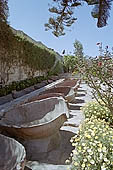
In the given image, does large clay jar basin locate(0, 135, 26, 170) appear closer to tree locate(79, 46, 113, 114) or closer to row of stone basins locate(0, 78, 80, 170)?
row of stone basins locate(0, 78, 80, 170)

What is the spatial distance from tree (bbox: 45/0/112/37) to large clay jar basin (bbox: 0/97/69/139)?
4.80ft

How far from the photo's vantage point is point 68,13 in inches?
137

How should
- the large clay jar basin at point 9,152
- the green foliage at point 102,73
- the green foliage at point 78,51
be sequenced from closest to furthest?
1. the large clay jar basin at point 9,152
2. the green foliage at point 102,73
3. the green foliage at point 78,51

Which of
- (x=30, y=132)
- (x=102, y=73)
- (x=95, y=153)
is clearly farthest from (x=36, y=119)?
(x=95, y=153)

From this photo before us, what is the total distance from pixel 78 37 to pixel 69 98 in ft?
4.89

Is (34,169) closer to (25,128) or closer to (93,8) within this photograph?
(25,128)

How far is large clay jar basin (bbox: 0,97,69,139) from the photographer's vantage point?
211 cm

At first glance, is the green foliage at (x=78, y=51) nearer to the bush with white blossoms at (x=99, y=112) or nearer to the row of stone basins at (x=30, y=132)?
the row of stone basins at (x=30, y=132)

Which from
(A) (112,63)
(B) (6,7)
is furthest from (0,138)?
(B) (6,7)

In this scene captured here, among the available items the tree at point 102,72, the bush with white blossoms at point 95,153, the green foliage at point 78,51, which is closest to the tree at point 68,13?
the green foliage at point 78,51

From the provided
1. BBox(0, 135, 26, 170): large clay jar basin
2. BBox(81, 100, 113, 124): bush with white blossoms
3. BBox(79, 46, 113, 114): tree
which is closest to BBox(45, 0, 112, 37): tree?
BBox(79, 46, 113, 114): tree

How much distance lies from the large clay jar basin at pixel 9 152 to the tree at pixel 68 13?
224 centimetres

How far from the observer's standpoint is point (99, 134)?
174 centimetres

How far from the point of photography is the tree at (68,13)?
111 inches
